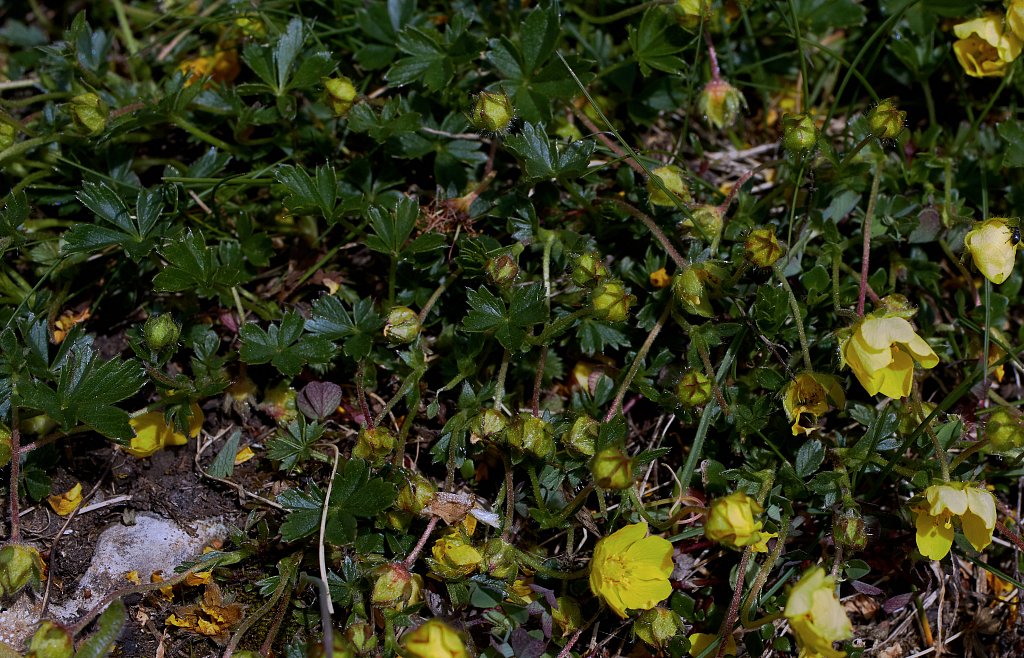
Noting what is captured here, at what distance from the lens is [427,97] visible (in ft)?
8.23

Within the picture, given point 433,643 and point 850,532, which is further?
point 850,532

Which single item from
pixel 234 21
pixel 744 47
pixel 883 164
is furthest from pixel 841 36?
pixel 234 21

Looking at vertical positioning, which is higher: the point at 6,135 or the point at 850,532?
the point at 6,135

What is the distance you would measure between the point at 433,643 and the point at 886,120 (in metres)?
1.58

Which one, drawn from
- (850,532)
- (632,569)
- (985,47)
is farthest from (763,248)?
(985,47)

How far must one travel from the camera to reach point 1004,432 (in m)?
1.96

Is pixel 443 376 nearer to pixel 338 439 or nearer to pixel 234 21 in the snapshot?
pixel 338 439

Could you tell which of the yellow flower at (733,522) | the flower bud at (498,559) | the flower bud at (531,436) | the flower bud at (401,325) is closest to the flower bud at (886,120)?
the yellow flower at (733,522)

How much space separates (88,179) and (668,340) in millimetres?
1648

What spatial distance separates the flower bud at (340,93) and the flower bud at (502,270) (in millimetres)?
594

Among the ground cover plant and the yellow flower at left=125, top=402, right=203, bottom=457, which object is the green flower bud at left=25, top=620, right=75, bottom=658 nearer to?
the ground cover plant

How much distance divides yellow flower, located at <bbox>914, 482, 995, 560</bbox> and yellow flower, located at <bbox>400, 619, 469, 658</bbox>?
1044mm

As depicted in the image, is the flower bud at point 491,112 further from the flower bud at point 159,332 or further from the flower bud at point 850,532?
the flower bud at point 850,532

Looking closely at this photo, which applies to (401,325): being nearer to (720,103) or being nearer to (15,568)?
(15,568)
